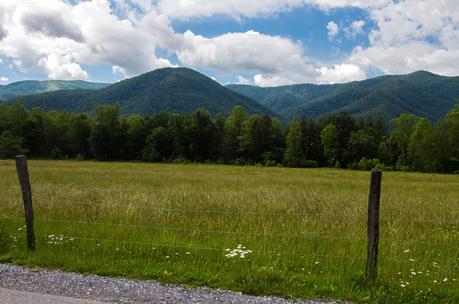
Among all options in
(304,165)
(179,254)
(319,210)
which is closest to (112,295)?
(179,254)

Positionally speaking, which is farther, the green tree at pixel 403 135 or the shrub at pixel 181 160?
the shrub at pixel 181 160

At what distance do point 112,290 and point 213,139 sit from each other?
94290 mm

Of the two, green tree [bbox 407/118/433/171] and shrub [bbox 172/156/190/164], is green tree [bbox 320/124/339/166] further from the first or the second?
shrub [bbox 172/156/190/164]

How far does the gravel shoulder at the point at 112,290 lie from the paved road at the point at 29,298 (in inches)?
6.9

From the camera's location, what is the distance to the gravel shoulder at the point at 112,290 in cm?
596

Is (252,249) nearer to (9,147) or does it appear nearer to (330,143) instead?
(330,143)

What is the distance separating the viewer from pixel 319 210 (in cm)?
1449

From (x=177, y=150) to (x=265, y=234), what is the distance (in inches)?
3588

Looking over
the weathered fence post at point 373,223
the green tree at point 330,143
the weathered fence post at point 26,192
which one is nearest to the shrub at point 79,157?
the green tree at point 330,143

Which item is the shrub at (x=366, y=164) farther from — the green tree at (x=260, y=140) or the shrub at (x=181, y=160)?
the shrub at (x=181, y=160)

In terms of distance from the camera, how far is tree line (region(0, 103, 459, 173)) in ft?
296

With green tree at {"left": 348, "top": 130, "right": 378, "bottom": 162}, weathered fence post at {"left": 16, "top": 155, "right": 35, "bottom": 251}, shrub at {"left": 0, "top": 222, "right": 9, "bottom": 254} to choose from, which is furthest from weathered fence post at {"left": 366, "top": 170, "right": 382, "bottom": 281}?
green tree at {"left": 348, "top": 130, "right": 378, "bottom": 162}

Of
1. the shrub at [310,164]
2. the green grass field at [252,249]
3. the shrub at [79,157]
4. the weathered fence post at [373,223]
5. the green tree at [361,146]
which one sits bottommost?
the shrub at [79,157]

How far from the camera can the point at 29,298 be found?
587 centimetres
